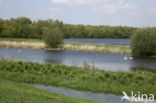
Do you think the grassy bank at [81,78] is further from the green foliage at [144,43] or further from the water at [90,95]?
the green foliage at [144,43]

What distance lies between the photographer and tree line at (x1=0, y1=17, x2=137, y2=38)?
316ft

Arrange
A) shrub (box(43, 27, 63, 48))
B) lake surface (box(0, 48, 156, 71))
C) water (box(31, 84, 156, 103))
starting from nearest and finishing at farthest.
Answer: water (box(31, 84, 156, 103)) → lake surface (box(0, 48, 156, 71)) → shrub (box(43, 27, 63, 48))

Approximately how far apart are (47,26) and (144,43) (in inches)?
1765

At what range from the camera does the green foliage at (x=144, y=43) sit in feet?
164

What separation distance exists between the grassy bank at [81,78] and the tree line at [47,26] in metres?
43.9

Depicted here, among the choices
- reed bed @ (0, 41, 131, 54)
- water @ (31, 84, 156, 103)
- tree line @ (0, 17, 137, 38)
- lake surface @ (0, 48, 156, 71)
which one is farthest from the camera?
tree line @ (0, 17, 137, 38)

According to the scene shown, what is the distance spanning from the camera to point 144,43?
50.3 metres

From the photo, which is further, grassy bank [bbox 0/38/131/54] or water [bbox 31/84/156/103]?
grassy bank [bbox 0/38/131/54]

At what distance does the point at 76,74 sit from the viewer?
2166 cm

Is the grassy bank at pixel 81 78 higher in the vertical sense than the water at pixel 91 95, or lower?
higher

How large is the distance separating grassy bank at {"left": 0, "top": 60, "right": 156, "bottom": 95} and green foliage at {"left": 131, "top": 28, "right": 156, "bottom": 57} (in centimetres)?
2944

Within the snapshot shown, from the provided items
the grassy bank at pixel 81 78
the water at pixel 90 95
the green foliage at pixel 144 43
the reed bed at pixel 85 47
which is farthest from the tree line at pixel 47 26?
the water at pixel 90 95

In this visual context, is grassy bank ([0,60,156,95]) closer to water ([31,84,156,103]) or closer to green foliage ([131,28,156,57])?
water ([31,84,156,103])

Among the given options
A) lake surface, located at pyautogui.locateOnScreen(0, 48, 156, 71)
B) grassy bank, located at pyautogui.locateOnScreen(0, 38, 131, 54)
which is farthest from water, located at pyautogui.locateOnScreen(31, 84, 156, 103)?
grassy bank, located at pyautogui.locateOnScreen(0, 38, 131, 54)
